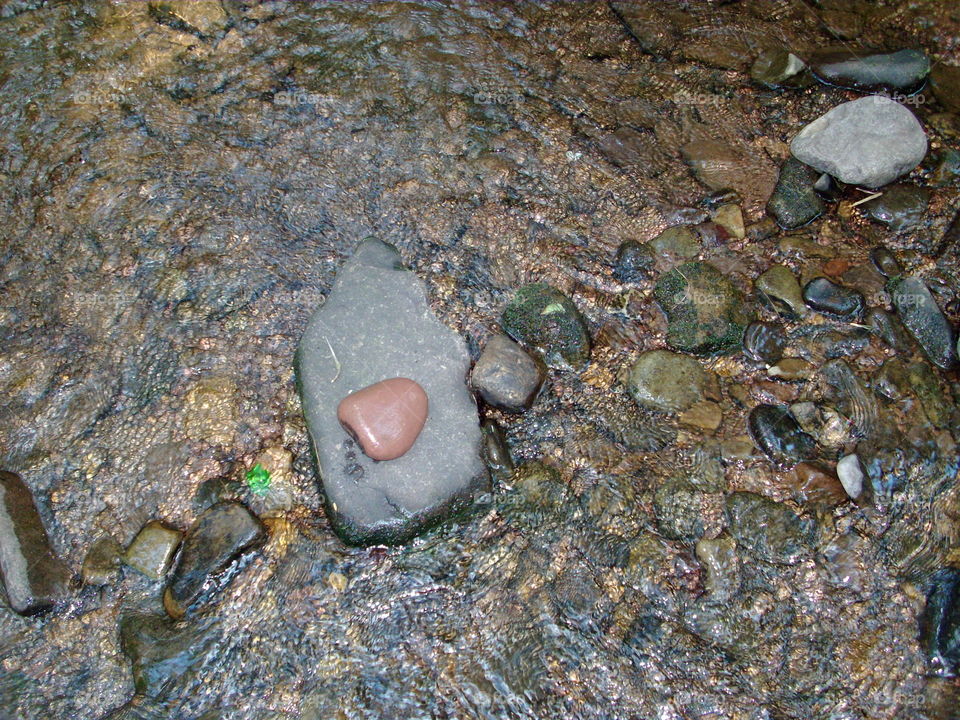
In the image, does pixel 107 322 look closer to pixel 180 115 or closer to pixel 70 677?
pixel 180 115

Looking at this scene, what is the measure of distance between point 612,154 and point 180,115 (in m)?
2.17

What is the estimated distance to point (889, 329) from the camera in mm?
2904

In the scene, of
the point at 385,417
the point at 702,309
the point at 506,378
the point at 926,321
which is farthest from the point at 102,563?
the point at 926,321

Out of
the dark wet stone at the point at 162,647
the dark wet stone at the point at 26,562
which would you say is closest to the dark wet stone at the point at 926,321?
the dark wet stone at the point at 162,647

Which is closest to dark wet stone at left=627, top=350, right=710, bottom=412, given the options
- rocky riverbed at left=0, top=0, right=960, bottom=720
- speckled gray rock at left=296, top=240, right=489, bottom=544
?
rocky riverbed at left=0, top=0, right=960, bottom=720

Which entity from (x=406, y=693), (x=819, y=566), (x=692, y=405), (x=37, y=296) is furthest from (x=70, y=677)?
(x=819, y=566)

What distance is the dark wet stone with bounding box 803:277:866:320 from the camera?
116 inches

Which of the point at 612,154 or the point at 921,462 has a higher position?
the point at 612,154

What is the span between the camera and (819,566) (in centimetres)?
250

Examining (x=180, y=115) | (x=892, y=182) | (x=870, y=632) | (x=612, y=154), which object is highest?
(x=180, y=115)

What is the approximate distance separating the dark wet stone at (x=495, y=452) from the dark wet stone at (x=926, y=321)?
1.78 metres

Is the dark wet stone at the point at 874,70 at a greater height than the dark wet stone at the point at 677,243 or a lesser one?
greater

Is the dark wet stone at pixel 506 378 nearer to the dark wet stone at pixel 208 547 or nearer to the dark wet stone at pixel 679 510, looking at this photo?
the dark wet stone at pixel 679 510

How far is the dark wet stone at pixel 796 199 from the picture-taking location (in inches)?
125
